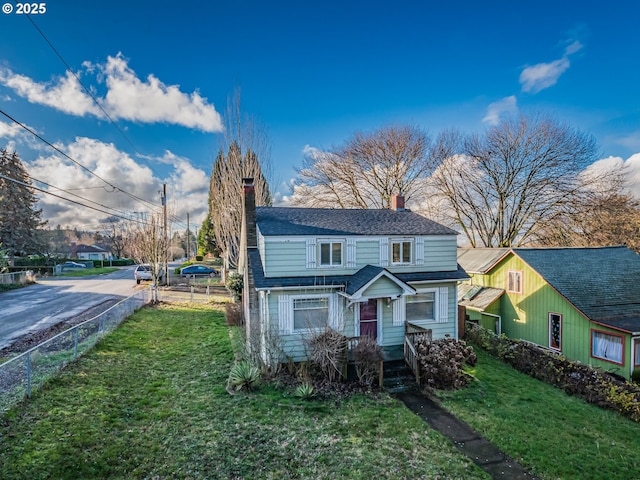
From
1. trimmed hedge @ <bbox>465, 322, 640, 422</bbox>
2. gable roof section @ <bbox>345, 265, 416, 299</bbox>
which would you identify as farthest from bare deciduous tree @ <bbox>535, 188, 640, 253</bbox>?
gable roof section @ <bbox>345, 265, 416, 299</bbox>

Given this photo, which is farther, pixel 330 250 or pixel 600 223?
pixel 600 223

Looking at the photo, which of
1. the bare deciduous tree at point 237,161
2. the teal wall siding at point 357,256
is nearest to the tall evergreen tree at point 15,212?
the bare deciduous tree at point 237,161

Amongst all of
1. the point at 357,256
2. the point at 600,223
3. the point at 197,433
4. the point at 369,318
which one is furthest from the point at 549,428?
the point at 600,223

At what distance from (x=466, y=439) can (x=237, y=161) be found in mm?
20850

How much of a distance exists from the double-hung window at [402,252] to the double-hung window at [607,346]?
9.34m

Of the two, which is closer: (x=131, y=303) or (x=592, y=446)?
(x=592, y=446)

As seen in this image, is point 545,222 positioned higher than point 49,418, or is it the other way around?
point 545,222

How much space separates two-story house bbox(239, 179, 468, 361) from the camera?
39.2 feet

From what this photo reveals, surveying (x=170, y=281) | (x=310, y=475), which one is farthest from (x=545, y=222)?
(x=170, y=281)

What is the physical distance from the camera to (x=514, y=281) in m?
Answer: 19.3

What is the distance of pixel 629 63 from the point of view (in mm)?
17047

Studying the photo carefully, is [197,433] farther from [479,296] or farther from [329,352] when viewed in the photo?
[479,296]

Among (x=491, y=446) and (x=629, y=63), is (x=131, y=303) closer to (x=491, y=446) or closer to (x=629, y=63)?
(x=491, y=446)

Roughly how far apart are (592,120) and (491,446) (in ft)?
88.1
